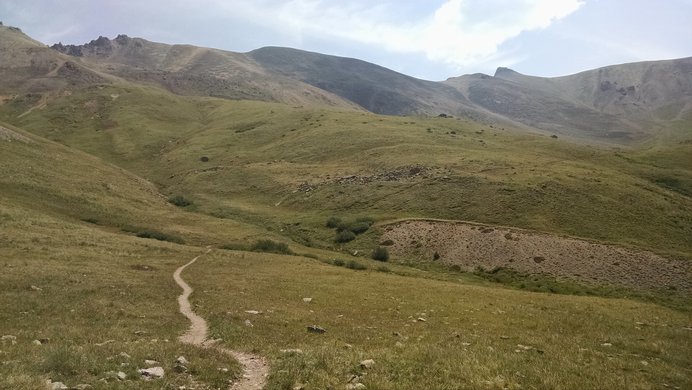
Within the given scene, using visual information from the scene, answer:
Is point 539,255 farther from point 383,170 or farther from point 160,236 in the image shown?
point 383,170

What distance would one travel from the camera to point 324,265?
58594 millimetres

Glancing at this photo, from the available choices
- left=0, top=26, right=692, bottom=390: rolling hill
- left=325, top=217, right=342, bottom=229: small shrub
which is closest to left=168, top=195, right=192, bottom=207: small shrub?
left=0, top=26, right=692, bottom=390: rolling hill

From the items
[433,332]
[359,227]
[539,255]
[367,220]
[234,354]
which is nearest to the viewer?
[234,354]

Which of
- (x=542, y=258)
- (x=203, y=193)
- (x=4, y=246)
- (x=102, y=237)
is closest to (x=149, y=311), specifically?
(x=4, y=246)

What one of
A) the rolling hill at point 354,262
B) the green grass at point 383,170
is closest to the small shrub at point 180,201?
the rolling hill at point 354,262

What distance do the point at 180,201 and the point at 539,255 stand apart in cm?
7244

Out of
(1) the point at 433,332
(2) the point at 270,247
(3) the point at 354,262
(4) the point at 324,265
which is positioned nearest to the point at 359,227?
(2) the point at 270,247

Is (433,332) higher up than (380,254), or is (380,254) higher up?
(433,332)

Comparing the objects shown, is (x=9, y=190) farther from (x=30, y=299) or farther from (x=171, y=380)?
(x=171, y=380)

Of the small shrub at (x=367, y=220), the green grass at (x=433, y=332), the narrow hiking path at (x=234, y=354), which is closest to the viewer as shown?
the narrow hiking path at (x=234, y=354)

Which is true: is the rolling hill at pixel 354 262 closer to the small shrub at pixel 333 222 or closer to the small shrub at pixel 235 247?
the small shrub at pixel 235 247

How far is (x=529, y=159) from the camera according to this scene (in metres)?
115

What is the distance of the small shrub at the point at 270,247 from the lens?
6750 cm

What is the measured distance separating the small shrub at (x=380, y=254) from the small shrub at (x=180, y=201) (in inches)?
1980
